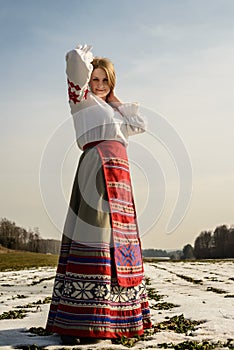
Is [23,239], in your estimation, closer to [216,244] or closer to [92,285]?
[216,244]

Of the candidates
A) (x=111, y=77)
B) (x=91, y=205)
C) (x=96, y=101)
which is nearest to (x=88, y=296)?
(x=91, y=205)

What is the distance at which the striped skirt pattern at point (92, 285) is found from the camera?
394cm

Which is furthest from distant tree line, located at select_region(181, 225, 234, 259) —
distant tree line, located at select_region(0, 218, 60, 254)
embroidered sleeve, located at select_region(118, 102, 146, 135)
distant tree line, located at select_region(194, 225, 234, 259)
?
embroidered sleeve, located at select_region(118, 102, 146, 135)

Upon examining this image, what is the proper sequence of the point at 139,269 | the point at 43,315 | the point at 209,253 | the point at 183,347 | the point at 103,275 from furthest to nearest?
1. the point at 209,253
2. the point at 43,315
3. the point at 139,269
4. the point at 103,275
5. the point at 183,347

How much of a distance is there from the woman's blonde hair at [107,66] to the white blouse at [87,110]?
8.2 inches

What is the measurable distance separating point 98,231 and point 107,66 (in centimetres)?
152

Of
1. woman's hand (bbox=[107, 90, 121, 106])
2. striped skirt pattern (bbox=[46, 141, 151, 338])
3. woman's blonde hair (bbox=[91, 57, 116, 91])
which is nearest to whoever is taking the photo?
striped skirt pattern (bbox=[46, 141, 151, 338])

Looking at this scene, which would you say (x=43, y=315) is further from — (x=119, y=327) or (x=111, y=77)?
(x=111, y=77)

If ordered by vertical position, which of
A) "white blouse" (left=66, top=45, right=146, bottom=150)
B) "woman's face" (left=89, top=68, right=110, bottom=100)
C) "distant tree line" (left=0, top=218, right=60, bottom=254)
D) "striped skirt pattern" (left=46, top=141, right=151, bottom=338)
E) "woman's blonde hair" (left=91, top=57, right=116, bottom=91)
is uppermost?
"distant tree line" (left=0, top=218, right=60, bottom=254)

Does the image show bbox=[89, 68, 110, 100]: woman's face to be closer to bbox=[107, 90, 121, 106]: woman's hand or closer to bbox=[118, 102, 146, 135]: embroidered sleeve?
bbox=[107, 90, 121, 106]: woman's hand

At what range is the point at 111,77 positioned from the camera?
14.9 ft

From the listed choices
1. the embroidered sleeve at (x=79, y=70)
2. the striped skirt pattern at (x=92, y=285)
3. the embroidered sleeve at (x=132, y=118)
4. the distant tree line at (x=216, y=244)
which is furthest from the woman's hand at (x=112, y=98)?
the distant tree line at (x=216, y=244)

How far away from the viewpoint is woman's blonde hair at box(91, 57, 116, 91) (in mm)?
4484

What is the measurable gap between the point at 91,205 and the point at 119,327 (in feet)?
3.40
